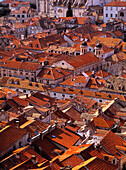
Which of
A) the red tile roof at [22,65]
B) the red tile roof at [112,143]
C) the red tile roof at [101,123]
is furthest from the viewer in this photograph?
the red tile roof at [22,65]

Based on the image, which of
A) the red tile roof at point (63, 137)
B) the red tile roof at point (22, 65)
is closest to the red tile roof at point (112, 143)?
the red tile roof at point (63, 137)

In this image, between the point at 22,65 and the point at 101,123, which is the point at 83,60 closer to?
the point at 22,65

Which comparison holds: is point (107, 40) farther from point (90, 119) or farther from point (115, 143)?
point (115, 143)

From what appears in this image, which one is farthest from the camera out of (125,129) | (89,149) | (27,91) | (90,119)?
(27,91)

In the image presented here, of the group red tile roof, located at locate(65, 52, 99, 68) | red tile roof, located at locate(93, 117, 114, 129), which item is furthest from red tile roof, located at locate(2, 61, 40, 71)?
red tile roof, located at locate(93, 117, 114, 129)

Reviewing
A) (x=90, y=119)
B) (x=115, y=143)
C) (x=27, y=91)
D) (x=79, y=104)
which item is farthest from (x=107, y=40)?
(x=115, y=143)

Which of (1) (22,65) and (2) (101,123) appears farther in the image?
(1) (22,65)

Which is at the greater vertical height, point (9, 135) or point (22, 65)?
point (9, 135)

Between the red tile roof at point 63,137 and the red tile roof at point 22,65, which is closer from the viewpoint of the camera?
the red tile roof at point 63,137

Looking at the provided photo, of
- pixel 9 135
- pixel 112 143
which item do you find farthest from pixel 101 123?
pixel 9 135

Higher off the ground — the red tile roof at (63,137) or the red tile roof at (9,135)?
the red tile roof at (9,135)

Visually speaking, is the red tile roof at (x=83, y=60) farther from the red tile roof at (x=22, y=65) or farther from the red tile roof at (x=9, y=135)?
the red tile roof at (x=9, y=135)
